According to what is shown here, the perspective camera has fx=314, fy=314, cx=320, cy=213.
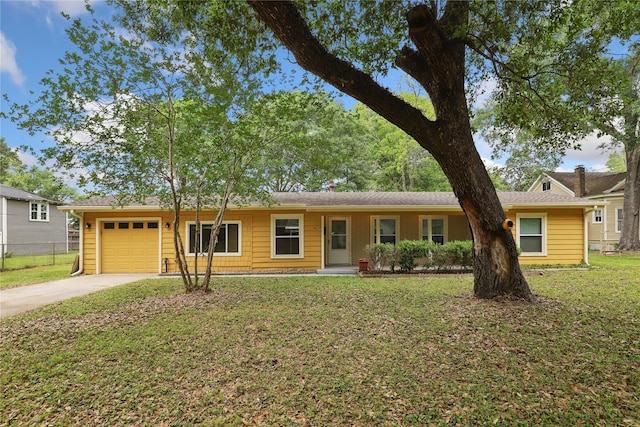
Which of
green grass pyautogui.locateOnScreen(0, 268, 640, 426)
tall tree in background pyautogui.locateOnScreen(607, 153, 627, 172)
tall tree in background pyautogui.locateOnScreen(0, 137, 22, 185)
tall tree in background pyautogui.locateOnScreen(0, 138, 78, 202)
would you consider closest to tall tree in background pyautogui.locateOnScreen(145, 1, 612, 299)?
green grass pyautogui.locateOnScreen(0, 268, 640, 426)

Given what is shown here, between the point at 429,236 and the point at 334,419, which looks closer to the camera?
the point at 334,419

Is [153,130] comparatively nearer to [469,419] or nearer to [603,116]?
[469,419]

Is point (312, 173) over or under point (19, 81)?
under

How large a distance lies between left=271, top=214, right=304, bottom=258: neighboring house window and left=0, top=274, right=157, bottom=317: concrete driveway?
13.6ft

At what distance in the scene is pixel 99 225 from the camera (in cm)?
1083

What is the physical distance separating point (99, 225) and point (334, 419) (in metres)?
11.3

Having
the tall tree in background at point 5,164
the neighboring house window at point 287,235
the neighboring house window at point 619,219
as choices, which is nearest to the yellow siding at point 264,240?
the neighboring house window at point 287,235

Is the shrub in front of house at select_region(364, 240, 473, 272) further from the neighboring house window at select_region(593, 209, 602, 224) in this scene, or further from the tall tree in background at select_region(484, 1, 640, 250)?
the neighboring house window at select_region(593, 209, 602, 224)

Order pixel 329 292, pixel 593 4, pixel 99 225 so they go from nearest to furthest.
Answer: pixel 593 4, pixel 329 292, pixel 99 225

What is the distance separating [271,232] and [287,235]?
57 centimetres

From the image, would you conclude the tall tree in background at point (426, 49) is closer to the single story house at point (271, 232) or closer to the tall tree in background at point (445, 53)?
the tall tree in background at point (445, 53)

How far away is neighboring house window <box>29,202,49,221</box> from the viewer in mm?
18672

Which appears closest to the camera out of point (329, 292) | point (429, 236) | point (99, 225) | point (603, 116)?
point (603, 116)

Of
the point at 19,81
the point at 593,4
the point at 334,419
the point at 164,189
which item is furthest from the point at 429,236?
the point at 19,81
